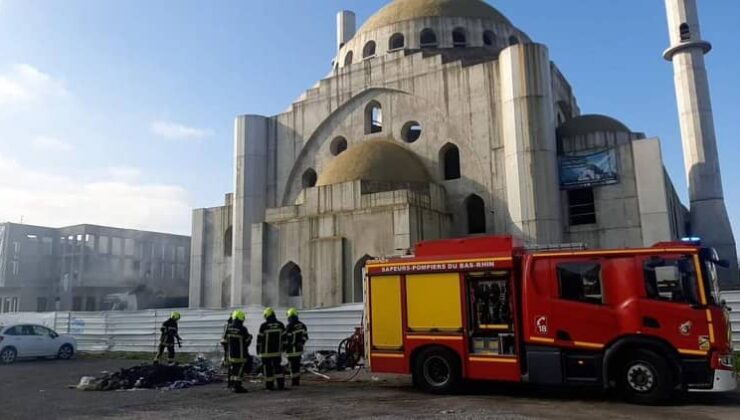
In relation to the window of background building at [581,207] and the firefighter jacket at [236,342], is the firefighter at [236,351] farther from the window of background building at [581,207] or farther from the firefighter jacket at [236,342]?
the window of background building at [581,207]

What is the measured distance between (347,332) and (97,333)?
11138mm

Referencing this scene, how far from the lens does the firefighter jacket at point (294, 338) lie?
39.8 ft

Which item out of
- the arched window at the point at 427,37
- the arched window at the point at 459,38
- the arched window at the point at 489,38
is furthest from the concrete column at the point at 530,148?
the arched window at the point at 489,38

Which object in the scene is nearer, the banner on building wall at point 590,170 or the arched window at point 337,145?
the banner on building wall at point 590,170

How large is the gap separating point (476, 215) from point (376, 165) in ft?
18.8

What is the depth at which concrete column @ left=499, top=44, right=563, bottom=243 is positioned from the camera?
24031 millimetres

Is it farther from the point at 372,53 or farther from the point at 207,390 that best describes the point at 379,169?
the point at 207,390

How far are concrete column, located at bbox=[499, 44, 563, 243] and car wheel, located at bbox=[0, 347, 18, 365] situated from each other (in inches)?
735

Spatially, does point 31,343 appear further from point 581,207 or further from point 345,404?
point 581,207

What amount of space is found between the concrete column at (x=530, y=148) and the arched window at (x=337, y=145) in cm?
995

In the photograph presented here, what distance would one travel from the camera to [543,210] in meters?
24.0

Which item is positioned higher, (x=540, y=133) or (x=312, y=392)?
(x=540, y=133)

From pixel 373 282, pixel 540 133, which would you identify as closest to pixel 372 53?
pixel 540 133

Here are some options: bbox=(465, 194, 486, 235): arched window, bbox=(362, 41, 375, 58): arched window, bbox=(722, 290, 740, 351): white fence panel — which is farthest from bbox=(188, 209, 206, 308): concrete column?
bbox=(722, 290, 740, 351): white fence panel
